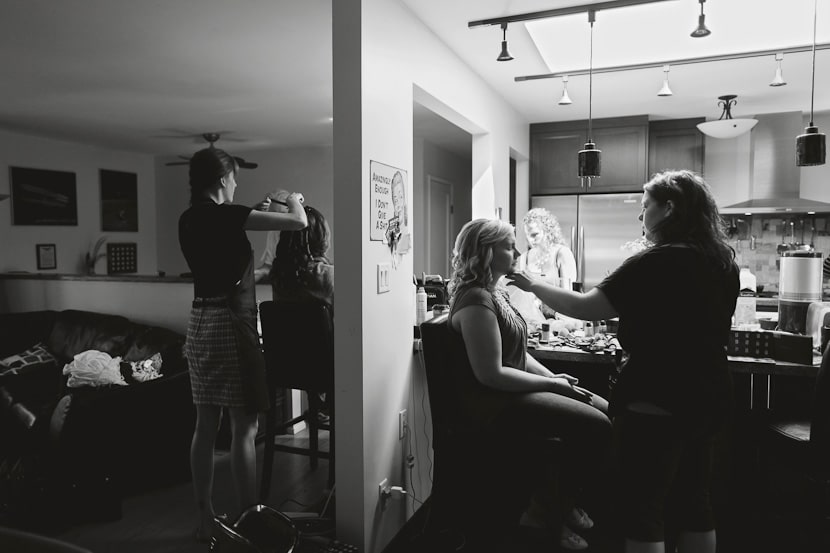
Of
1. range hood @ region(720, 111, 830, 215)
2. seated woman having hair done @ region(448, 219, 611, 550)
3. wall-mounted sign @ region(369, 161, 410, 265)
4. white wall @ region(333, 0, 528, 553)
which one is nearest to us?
seated woman having hair done @ region(448, 219, 611, 550)

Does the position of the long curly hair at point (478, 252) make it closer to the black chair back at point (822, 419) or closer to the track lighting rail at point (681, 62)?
the black chair back at point (822, 419)

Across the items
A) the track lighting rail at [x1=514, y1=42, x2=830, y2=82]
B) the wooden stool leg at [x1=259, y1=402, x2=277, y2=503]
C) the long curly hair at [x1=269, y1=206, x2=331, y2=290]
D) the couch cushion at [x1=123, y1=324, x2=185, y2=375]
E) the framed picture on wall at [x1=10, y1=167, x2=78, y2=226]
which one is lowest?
the wooden stool leg at [x1=259, y1=402, x2=277, y2=503]

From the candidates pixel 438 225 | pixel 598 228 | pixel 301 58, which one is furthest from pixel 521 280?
pixel 438 225

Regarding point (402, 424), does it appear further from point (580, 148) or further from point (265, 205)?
point (580, 148)

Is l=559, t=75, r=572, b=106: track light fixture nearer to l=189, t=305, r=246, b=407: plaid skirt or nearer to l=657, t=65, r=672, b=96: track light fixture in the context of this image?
l=657, t=65, r=672, b=96: track light fixture

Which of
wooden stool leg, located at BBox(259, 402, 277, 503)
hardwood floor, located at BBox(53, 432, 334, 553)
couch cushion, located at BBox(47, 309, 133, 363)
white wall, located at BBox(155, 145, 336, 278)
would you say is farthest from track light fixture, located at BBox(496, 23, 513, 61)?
white wall, located at BBox(155, 145, 336, 278)

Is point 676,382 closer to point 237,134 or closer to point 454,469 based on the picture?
point 454,469

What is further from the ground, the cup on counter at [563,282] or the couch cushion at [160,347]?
the cup on counter at [563,282]

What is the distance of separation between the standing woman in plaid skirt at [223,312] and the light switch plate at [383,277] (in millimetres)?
Result: 360

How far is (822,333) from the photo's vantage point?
2.48 metres

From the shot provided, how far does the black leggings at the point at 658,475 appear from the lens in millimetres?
1690

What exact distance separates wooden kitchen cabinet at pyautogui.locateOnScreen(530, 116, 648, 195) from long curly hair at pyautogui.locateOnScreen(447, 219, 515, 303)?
3.35m

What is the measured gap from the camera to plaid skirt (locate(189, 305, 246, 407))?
86.5 inches

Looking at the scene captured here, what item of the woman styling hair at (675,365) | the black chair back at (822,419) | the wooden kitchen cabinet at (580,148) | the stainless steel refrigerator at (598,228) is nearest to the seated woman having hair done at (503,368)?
the woman styling hair at (675,365)
